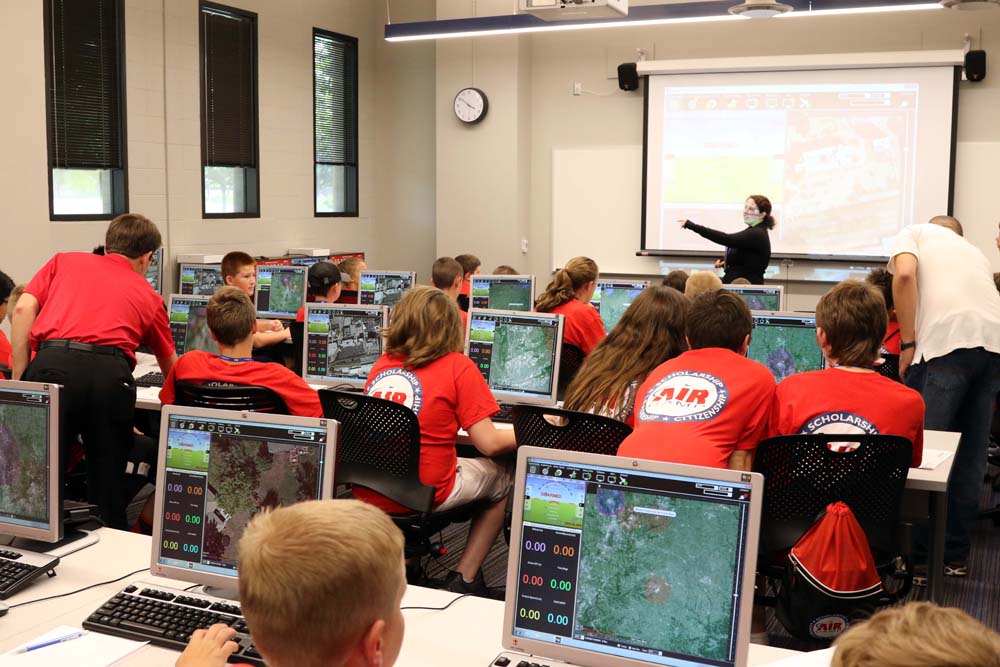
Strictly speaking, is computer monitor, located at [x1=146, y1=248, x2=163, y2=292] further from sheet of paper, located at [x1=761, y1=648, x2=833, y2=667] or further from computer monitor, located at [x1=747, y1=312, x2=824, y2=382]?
sheet of paper, located at [x1=761, y1=648, x2=833, y2=667]

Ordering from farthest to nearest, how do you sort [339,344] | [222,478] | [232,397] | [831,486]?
[339,344], [232,397], [831,486], [222,478]

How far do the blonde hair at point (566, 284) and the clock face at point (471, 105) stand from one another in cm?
516

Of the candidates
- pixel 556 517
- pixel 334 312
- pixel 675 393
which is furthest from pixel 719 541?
pixel 334 312

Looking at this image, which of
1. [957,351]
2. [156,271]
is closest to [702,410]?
[957,351]

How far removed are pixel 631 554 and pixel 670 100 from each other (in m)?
8.37

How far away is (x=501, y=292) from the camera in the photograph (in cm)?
596

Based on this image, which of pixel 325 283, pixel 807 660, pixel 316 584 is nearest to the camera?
pixel 316 584

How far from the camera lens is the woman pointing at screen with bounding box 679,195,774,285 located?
8.04 meters

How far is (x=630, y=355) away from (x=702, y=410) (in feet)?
2.39

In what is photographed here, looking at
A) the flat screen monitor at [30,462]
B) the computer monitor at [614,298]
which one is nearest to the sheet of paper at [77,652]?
the flat screen monitor at [30,462]

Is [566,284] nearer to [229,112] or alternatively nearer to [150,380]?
[150,380]

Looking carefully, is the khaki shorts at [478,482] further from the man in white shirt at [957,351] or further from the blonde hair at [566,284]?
the man in white shirt at [957,351]

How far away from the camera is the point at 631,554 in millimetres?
1751

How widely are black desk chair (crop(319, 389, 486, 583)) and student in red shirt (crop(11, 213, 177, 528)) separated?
1012 millimetres
